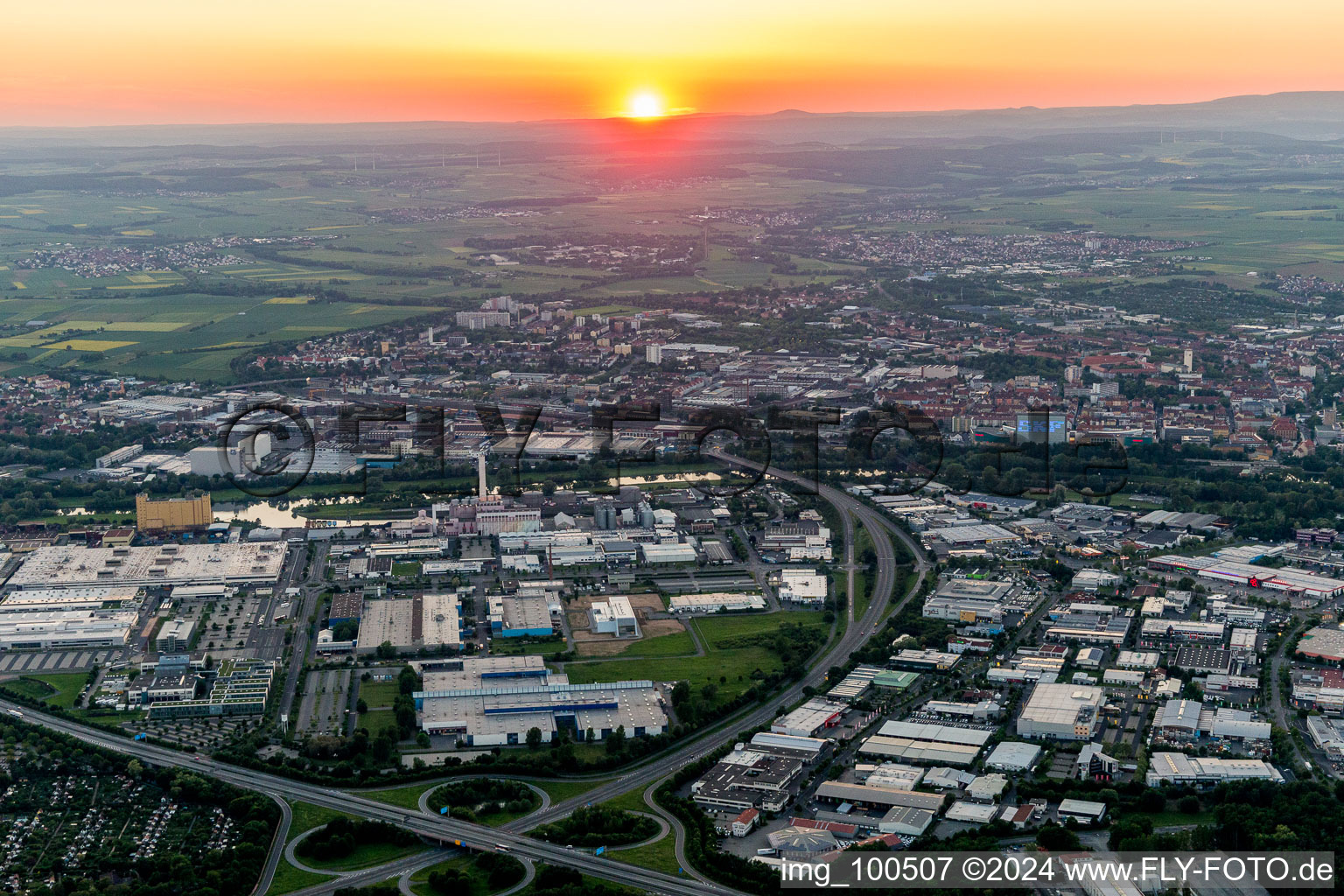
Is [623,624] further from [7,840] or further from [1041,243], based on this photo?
[1041,243]

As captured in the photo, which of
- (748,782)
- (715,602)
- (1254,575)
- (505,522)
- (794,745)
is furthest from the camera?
(505,522)

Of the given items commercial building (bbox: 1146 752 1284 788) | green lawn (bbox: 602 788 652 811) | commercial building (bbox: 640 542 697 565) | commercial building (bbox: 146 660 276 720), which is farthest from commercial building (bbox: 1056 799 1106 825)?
commercial building (bbox: 640 542 697 565)

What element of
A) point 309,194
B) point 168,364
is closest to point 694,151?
point 309,194

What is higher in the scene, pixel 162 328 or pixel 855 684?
pixel 162 328

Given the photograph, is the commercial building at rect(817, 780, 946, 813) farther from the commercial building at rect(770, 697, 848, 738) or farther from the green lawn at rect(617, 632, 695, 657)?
the green lawn at rect(617, 632, 695, 657)

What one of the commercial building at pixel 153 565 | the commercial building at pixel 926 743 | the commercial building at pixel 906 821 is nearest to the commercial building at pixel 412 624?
the commercial building at pixel 153 565


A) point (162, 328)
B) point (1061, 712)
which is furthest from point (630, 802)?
point (162, 328)

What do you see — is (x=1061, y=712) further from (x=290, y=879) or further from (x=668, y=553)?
(x=290, y=879)
